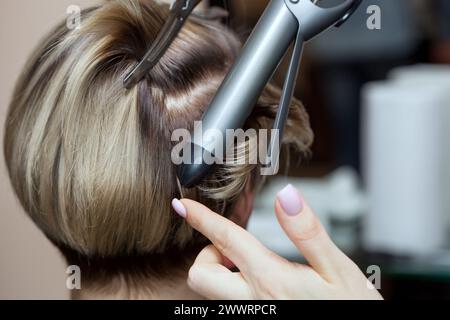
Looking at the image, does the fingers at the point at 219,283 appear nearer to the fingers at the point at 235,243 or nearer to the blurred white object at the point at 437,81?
the fingers at the point at 235,243

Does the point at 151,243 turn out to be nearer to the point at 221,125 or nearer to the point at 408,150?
the point at 221,125

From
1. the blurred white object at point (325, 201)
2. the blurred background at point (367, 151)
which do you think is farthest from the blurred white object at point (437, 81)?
the blurred white object at point (325, 201)

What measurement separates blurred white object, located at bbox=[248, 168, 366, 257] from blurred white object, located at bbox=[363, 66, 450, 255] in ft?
0.26

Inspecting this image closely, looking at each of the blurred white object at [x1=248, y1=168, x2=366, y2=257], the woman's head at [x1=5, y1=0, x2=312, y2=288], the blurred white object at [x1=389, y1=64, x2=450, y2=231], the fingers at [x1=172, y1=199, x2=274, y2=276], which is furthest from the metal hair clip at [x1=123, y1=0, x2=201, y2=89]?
the blurred white object at [x1=389, y1=64, x2=450, y2=231]

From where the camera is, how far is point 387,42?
162 cm

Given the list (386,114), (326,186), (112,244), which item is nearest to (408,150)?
(386,114)

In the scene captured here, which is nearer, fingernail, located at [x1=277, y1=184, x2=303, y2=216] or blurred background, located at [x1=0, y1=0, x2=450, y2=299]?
fingernail, located at [x1=277, y1=184, x2=303, y2=216]

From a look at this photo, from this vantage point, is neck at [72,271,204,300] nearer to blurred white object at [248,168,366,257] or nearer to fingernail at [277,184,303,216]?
fingernail at [277,184,303,216]

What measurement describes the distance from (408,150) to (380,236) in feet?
0.47

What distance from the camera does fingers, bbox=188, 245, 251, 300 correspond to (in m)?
0.49

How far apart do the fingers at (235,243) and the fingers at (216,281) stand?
0.01 meters

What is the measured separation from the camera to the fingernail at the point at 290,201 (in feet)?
1.51

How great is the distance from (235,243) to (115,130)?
0.12 meters
